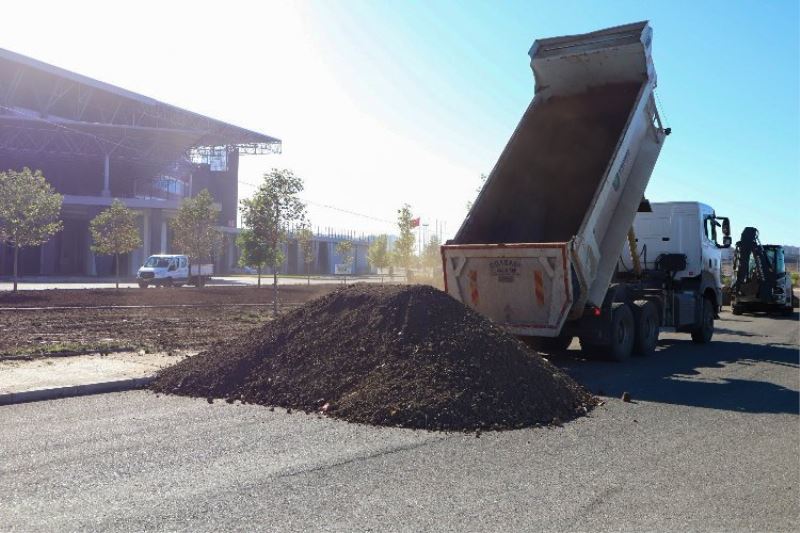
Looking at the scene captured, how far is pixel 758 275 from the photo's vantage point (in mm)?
27875

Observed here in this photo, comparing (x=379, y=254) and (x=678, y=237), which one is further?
(x=379, y=254)

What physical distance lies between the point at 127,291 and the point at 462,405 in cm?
2433

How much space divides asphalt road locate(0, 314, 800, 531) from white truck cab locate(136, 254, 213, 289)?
110 ft

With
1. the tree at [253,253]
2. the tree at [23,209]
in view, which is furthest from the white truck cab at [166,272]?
the tree at [23,209]

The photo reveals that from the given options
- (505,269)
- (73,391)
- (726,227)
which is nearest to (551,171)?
(505,269)

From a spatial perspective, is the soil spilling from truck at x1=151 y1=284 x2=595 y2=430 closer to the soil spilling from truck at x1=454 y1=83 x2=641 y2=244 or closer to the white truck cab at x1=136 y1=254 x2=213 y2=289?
the soil spilling from truck at x1=454 y1=83 x2=641 y2=244

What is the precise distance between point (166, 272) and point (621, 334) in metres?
33.5

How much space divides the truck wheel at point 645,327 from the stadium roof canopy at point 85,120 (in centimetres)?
5160

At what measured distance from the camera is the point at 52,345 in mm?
12633

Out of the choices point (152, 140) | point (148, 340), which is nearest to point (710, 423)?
point (148, 340)

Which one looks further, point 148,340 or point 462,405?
point 148,340

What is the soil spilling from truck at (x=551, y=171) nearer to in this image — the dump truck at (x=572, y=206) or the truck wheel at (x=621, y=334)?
the dump truck at (x=572, y=206)

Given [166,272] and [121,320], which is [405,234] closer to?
[166,272]

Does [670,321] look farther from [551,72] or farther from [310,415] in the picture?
[310,415]
